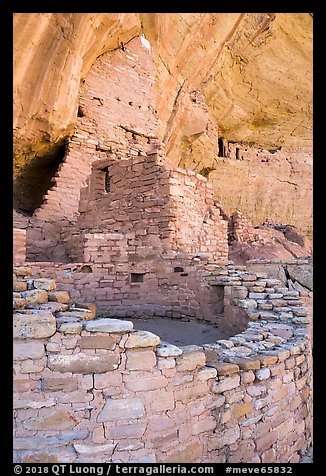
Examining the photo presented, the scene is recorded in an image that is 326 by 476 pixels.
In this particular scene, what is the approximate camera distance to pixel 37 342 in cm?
213

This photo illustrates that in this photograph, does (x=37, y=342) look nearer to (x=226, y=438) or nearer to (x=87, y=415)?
(x=87, y=415)

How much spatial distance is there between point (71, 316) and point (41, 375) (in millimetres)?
439

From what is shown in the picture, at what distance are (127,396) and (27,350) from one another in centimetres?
71

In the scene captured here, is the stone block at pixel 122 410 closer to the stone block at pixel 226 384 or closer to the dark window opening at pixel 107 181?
the stone block at pixel 226 384

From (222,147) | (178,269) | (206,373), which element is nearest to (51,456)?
(206,373)

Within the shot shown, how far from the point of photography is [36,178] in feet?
30.9

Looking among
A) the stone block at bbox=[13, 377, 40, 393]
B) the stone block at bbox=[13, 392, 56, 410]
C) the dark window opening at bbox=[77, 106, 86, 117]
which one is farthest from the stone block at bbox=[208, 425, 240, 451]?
the dark window opening at bbox=[77, 106, 86, 117]

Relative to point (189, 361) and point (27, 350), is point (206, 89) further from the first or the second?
point (27, 350)

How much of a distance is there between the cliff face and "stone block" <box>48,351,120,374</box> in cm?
399

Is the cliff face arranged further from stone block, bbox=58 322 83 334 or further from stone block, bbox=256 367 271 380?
stone block, bbox=256 367 271 380

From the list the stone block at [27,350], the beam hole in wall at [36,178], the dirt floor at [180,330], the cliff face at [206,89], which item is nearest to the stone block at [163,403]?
the stone block at [27,350]

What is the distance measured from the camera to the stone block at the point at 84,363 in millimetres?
2143

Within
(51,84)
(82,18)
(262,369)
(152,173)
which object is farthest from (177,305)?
(82,18)

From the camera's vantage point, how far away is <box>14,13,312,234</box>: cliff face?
5.51 meters
